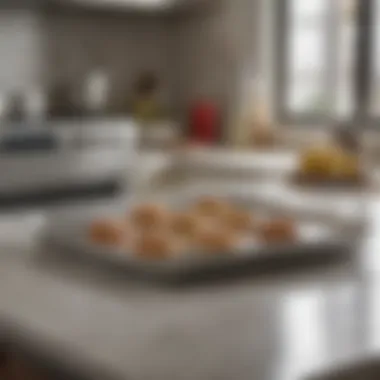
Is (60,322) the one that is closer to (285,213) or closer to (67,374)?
(67,374)

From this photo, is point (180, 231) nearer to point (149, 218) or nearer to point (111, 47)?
point (149, 218)

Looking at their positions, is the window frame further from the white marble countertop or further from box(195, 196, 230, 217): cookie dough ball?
the white marble countertop

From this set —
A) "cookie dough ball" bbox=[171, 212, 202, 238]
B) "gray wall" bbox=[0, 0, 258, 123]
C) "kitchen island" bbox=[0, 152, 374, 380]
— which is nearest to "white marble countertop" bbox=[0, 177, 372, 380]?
"kitchen island" bbox=[0, 152, 374, 380]

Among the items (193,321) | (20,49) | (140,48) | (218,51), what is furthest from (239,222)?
(140,48)

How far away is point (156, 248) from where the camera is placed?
1.00 metres

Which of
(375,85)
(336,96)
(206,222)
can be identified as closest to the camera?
(206,222)

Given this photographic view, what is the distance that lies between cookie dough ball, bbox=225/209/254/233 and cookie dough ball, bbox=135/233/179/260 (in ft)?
0.50

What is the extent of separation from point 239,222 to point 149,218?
0.40 feet

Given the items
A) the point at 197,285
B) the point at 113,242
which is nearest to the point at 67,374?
the point at 197,285

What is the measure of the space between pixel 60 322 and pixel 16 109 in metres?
2.43

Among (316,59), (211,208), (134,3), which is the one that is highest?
(134,3)

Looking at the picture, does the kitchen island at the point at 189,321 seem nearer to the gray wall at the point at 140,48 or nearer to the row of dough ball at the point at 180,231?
the row of dough ball at the point at 180,231

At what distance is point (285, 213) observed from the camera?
1.39 meters

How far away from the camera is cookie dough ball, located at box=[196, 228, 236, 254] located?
3.35 feet
